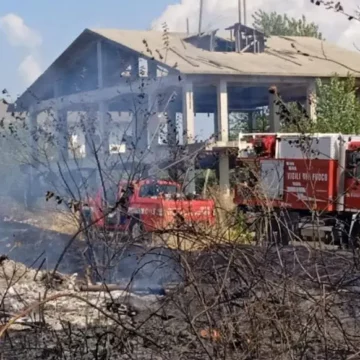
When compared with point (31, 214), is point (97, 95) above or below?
above

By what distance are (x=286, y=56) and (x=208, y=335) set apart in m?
24.2

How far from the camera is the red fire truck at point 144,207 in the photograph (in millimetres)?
8512

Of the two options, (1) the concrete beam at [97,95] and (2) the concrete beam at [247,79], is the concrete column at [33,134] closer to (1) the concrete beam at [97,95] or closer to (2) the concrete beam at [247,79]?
(1) the concrete beam at [97,95]

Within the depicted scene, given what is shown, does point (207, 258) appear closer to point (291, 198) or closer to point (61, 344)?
point (61, 344)

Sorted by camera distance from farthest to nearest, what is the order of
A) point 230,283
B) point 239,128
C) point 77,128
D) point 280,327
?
1. point 239,128
2. point 77,128
3. point 230,283
4. point 280,327

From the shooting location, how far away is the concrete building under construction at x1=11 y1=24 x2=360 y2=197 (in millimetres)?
13078

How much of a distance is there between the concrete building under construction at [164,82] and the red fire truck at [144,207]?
2.01 feet

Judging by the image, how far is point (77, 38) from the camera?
2397 cm

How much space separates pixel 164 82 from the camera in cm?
1822

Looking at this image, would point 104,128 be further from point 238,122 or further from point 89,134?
point 238,122

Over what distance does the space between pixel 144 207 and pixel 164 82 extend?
697 cm

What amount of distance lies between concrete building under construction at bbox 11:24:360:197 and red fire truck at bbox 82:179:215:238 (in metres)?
0.61

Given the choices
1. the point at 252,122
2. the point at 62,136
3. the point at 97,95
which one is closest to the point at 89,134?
the point at 62,136

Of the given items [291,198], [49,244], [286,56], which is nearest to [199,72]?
[286,56]
